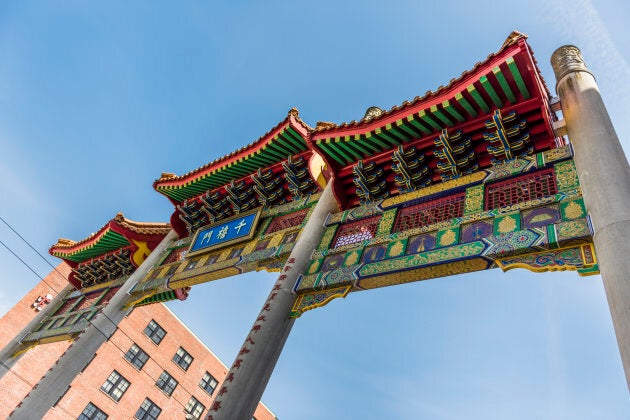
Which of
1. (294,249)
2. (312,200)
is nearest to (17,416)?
(294,249)

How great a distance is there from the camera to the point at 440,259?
7004mm

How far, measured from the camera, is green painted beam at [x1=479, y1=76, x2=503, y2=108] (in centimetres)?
795

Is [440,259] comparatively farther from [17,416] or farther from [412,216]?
[17,416]

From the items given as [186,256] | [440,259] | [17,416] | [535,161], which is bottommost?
[17,416]

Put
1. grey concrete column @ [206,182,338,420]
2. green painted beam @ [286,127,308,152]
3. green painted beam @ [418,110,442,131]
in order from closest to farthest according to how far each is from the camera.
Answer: grey concrete column @ [206,182,338,420]
green painted beam @ [418,110,442,131]
green painted beam @ [286,127,308,152]

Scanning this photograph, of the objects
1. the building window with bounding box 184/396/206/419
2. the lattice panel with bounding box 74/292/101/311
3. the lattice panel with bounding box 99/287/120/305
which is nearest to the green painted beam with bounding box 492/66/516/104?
the lattice panel with bounding box 99/287/120/305

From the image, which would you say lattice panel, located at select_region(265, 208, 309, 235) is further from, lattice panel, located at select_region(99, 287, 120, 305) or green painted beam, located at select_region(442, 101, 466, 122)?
lattice panel, located at select_region(99, 287, 120, 305)

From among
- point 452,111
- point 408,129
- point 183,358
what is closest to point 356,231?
point 408,129

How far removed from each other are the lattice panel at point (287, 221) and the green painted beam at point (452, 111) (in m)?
4.52

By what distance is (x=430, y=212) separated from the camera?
8.62m

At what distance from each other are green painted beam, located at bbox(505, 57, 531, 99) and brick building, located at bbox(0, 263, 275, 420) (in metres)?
29.1

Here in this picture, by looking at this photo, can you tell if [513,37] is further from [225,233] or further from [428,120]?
[225,233]

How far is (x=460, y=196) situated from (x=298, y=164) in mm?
4928

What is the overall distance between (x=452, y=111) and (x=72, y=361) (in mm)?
11673
